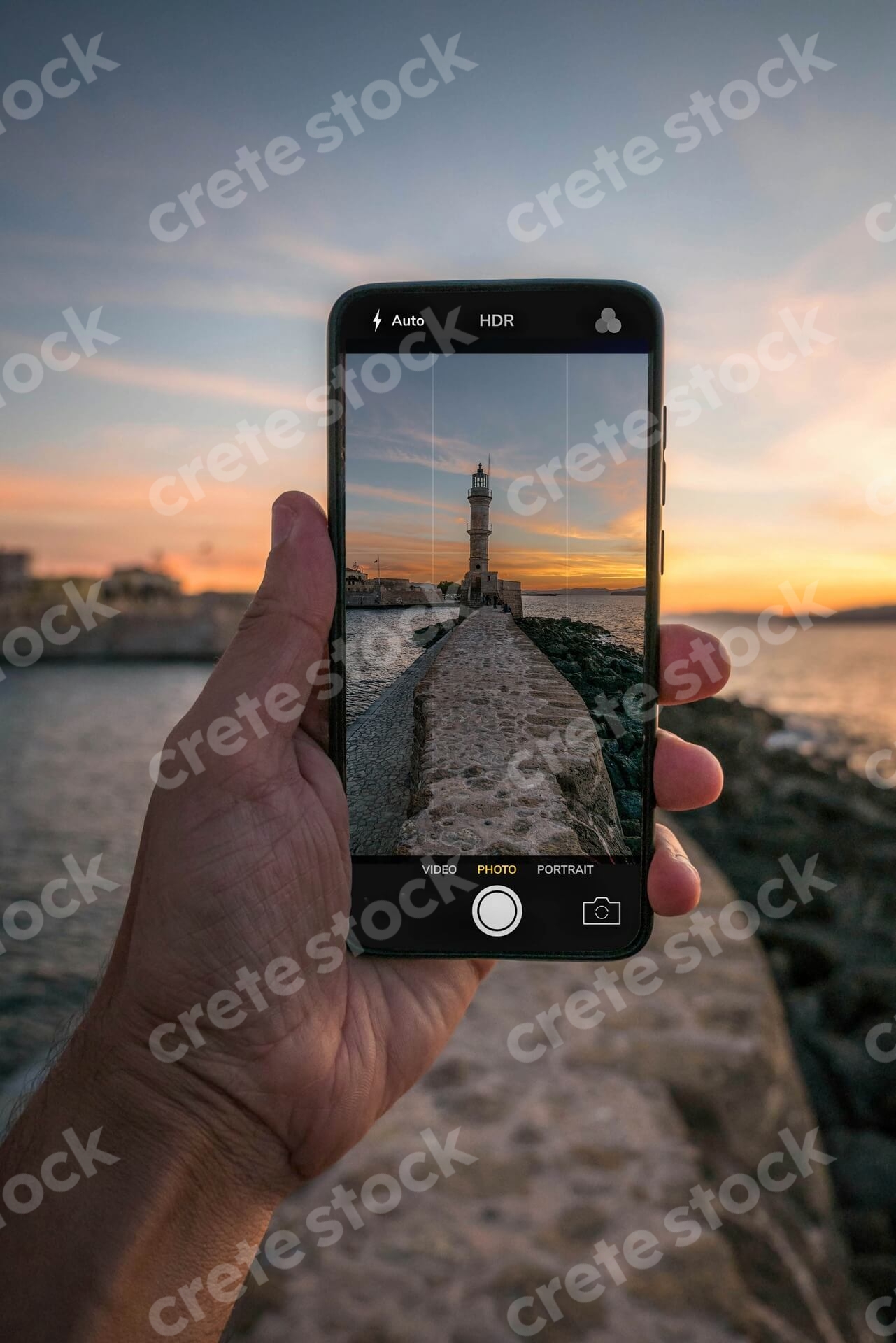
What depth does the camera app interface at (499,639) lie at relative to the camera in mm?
2242

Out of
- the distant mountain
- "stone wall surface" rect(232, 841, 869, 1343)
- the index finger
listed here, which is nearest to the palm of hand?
the distant mountain

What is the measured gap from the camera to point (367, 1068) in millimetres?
2191

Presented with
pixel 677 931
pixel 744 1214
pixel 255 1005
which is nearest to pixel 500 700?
pixel 255 1005

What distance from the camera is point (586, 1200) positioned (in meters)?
3.85

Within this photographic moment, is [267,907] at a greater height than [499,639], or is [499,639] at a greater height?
[499,639]

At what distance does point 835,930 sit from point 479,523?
718cm

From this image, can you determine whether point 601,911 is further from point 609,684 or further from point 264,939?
point 264,939

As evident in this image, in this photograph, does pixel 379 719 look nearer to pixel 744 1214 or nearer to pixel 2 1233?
pixel 2 1233

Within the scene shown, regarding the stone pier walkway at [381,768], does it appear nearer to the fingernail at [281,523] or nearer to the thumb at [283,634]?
the thumb at [283,634]

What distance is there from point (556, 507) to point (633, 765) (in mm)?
815

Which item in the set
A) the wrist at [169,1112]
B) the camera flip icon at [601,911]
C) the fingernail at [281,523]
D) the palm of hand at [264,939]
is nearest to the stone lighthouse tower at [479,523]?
the fingernail at [281,523]

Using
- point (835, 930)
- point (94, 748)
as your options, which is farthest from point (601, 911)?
point (94, 748)

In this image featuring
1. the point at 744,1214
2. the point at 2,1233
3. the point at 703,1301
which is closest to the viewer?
the point at 2,1233

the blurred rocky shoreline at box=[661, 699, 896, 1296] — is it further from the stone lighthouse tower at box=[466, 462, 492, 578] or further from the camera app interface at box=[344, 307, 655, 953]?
the stone lighthouse tower at box=[466, 462, 492, 578]
